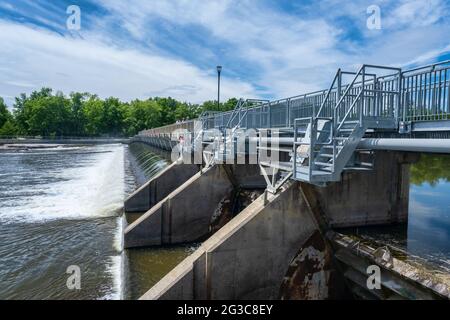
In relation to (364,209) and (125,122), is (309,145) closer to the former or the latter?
(364,209)

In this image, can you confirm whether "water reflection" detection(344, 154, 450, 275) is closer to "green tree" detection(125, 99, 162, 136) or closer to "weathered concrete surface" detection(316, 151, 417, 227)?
"weathered concrete surface" detection(316, 151, 417, 227)

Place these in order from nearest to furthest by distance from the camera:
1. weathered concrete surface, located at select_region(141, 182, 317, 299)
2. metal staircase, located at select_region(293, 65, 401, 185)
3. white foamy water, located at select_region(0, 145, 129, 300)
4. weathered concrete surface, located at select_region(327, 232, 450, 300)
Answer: weathered concrete surface, located at select_region(327, 232, 450, 300) < metal staircase, located at select_region(293, 65, 401, 185) < weathered concrete surface, located at select_region(141, 182, 317, 299) < white foamy water, located at select_region(0, 145, 129, 300)

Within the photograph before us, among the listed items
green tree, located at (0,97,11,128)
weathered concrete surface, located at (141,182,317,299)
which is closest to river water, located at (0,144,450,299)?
weathered concrete surface, located at (141,182,317,299)

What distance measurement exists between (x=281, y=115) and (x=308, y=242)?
213 inches

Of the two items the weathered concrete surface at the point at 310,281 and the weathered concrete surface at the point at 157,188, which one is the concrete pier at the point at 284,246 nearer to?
the weathered concrete surface at the point at 310,281

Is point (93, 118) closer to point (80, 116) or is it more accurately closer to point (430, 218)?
point (80, 116)

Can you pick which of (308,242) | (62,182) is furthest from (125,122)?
(308,242)

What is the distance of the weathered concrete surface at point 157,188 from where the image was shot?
1761cm

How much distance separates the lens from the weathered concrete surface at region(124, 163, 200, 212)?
17609 mm

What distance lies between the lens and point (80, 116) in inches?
3829

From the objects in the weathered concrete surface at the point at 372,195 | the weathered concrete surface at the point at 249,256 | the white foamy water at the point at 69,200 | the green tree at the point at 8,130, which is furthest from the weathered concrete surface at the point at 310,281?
the green tree at the point at 8,130

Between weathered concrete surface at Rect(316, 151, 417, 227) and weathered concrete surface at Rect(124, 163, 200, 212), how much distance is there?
10.4 meters

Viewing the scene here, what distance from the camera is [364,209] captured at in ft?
A: 32.6

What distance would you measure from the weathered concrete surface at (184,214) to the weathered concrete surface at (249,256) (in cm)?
541
